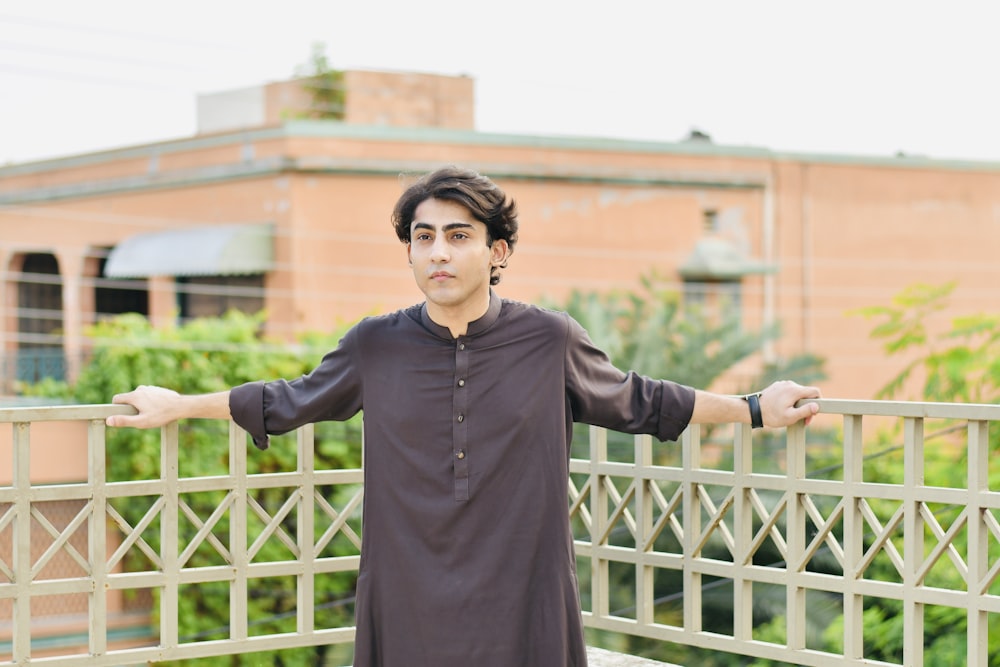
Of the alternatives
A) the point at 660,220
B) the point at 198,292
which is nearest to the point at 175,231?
the point at 198,292

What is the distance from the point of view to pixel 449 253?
3.09 meters

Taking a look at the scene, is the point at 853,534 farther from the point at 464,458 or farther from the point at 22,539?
the point at 22,539

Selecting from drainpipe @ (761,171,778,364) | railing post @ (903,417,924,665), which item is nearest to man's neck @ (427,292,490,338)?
railing post @ (903,417,924,665)

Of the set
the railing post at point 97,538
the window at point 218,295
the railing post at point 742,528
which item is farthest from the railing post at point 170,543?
the window at point 218,295

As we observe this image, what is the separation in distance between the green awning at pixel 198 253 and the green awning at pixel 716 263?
5756 millimetres

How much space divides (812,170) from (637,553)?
15806mm

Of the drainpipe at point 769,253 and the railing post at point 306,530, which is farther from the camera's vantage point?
the drainpipe at point 769,253

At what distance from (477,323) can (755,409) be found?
0.80 meters

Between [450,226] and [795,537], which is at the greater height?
[450,226]

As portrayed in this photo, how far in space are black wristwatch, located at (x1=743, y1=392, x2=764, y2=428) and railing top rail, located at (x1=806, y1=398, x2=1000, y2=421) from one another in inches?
5.4

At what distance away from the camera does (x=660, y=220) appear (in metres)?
18.0

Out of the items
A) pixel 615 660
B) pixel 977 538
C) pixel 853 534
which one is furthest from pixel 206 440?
pixel 977 538

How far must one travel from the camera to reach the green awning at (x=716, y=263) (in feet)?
58.5

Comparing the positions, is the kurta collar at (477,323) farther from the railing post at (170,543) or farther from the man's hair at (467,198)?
the railing post at (170,543)
